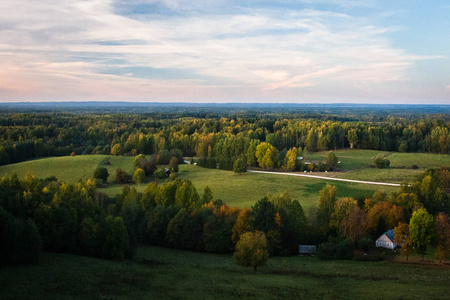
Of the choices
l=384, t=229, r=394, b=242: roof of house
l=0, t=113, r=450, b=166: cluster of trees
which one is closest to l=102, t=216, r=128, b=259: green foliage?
l=384, t=229, r=394, b=242: roof of house

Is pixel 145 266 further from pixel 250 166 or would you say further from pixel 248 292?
pixel 250 166

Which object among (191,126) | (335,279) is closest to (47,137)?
(191,126)

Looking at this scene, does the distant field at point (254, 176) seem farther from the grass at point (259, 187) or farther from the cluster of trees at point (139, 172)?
the cluster of trees at point (139, 172)

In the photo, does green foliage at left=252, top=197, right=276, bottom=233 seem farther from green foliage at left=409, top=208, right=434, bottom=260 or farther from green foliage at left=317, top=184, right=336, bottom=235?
green foliage at left=409, top=208, right=434, bottom=260

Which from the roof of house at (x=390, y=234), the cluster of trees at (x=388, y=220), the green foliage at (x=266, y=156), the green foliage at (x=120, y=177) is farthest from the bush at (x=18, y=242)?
the green foliage at (x=266, y=156)

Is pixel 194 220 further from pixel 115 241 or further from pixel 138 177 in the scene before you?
pixel 138 177

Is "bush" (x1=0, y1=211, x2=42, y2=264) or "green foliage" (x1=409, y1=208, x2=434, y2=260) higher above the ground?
"bush" (x1=0, y1=211, x2=42, y2=264)
